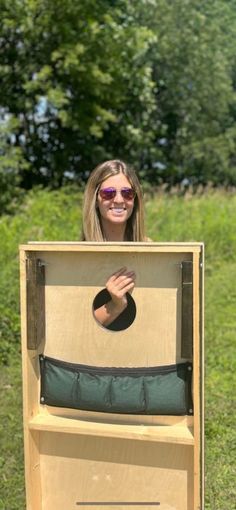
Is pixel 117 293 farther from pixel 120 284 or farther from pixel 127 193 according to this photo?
pixel 127 193

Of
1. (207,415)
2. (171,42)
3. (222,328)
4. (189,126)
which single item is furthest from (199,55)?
(207,415)

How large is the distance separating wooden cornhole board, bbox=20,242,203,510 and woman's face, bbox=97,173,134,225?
0.37m

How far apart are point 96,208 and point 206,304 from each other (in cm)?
446

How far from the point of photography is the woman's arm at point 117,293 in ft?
6.46

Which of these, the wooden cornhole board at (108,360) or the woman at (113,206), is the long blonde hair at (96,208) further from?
the wooden cornhole board at (108,360)

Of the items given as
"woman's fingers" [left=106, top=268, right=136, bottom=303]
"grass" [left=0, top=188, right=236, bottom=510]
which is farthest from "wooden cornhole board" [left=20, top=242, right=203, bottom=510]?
"grass" [left=0, top=188, right=236, bottom=510]

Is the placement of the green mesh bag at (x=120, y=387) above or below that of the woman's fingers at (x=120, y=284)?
below

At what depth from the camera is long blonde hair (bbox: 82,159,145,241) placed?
7.74 feet

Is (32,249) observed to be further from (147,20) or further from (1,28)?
(147,20)

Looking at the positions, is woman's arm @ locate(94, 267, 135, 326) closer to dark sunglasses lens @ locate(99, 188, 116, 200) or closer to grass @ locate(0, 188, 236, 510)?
dark sunglasses lens @ locate(99, 188, 116, 200)

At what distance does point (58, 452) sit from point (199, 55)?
61.9 feet

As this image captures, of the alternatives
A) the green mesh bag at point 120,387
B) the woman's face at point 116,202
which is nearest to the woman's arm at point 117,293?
the green mesh bag at point 120,387

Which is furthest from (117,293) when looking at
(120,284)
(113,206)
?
(113,206)

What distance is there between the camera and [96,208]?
2400 mm
